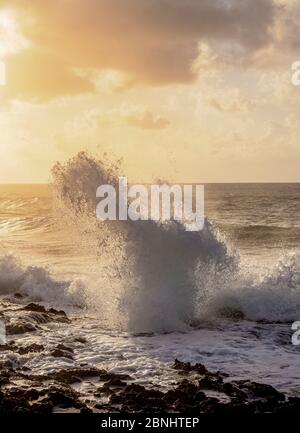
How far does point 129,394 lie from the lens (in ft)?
28.8

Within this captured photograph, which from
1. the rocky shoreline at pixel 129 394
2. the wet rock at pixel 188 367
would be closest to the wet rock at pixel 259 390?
the rocky shoreline at pixel 129 394

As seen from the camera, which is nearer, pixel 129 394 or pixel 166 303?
pixel 129 394

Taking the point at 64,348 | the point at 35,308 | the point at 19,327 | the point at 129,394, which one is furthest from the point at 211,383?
the point at 35,308

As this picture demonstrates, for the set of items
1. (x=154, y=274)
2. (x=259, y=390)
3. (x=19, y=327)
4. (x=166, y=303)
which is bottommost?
(x=259, y=390)

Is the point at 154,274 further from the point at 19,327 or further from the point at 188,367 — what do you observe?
the point at 188,367

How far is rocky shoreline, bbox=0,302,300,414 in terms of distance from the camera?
27.1ft

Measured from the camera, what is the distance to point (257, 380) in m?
9.77

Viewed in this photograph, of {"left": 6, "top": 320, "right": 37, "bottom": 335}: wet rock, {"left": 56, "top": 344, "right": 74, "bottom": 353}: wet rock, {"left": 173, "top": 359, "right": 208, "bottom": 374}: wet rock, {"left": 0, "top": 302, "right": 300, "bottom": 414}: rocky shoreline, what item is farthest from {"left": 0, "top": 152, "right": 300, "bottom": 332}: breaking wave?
{"left": 0, "top": 302, "right": 300, "bottom": 414}: rocky shoreline

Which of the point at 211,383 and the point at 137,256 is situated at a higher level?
the point at 137,256

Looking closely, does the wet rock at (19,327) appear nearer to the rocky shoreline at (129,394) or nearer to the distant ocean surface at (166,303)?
the distant ocean surface at (166,303)

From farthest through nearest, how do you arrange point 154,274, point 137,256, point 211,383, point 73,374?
point 137,256
point 154,274
point 73,374
point 211,383

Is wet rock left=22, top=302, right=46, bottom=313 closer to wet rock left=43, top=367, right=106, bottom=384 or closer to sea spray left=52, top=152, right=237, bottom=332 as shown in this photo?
sea spray left=52, top=152, right=237, bottom=332

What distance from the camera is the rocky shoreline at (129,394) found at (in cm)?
827
